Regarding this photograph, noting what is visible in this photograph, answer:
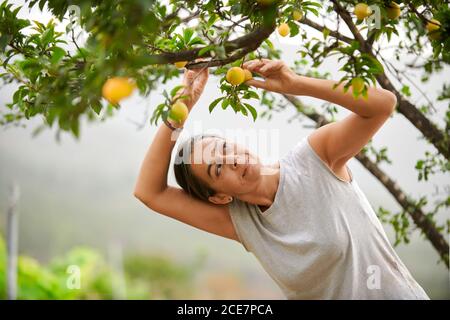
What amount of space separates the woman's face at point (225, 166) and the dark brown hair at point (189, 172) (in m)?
0.01

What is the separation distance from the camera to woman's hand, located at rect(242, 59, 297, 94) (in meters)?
0.97

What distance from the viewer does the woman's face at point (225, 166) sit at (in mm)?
1058

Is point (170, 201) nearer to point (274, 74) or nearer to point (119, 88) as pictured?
point (274, 74)

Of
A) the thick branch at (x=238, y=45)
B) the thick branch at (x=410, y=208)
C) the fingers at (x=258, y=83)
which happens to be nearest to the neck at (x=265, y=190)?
the fingers at (x=258, y=83)

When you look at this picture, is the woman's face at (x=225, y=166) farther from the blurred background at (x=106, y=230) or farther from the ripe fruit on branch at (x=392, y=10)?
the blurred background at (x=106, y=230)

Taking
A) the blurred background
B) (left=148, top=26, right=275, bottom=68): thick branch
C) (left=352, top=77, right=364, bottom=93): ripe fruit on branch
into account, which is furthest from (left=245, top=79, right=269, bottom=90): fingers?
the blurred background

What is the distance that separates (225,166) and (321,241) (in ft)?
0.78

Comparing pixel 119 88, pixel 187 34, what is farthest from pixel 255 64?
pixel 119 88

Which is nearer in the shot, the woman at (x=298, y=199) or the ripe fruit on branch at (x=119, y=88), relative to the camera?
the ripe fruit on branch at (x=119, y=88)

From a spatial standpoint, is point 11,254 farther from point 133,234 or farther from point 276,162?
point 276,162

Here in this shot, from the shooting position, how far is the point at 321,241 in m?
1.01

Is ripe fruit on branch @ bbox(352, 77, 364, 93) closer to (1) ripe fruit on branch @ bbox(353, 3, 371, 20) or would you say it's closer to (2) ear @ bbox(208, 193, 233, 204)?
(1) ripe fruit on branch @ bbox(353, 3, 371, 20)
